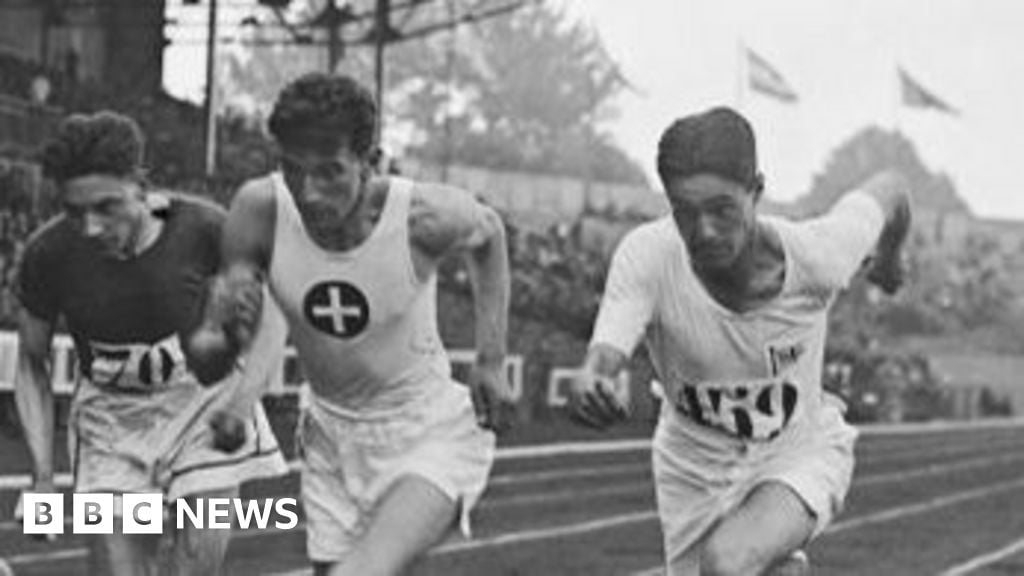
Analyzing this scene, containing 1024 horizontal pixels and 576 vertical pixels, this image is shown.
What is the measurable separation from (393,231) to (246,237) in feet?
1.30

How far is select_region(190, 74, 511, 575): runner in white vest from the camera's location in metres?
5.34

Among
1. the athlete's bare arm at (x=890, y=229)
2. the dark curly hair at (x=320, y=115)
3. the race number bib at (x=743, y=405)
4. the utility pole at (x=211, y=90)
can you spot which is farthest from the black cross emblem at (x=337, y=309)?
the utility pole at (x=211, y=90)

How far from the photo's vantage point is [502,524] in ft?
50.5

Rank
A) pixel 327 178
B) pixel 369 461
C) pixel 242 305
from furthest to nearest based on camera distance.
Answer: pixel 369 461 → pixel 242 305 → pixel 327 178

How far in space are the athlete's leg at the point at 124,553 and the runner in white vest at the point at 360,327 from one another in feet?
2.49

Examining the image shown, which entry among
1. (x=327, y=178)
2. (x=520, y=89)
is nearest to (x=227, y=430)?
(x=327, y=178)

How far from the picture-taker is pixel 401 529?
544 centimetres

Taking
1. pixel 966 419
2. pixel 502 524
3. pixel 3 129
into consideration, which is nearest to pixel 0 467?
pixel 502 524

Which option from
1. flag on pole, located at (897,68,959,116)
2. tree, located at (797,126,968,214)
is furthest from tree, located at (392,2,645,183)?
flag on pole, located at (897,68,959,116)

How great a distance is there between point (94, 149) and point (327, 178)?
0.96 meters

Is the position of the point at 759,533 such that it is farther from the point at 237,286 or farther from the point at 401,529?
the point at 237,286

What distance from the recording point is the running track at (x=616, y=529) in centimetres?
1271

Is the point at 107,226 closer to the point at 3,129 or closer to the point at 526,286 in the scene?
the point at 3,129

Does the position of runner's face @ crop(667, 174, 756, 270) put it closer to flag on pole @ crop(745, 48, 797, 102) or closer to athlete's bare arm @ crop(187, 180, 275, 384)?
athlete's bare arm @ crop(187, 180, 275, 384)
